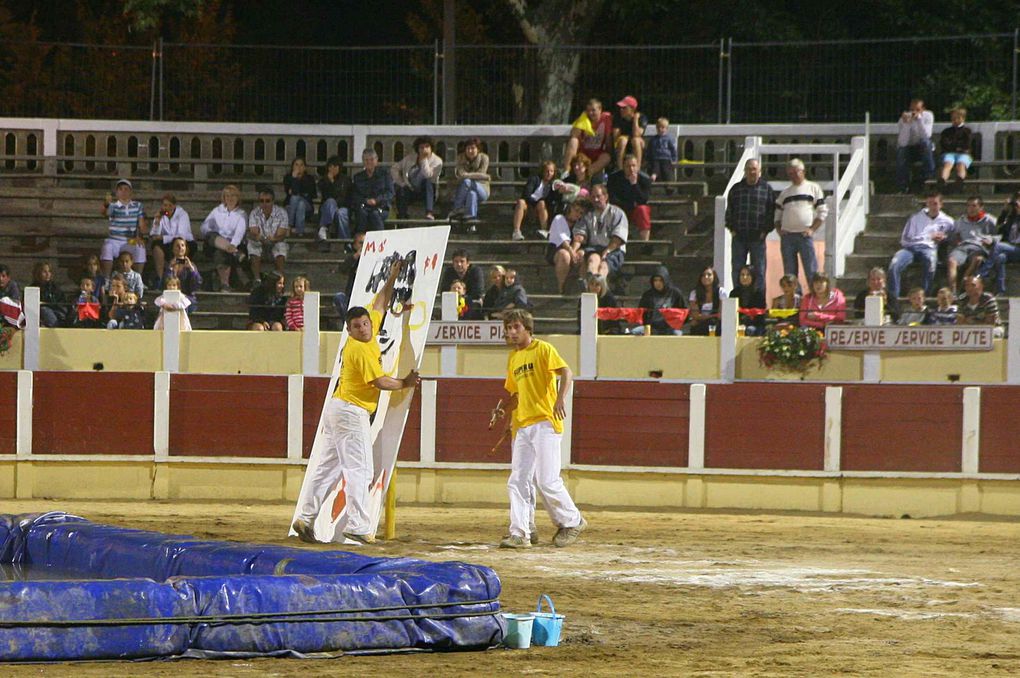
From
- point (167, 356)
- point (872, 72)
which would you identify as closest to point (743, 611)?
point (167, 356)

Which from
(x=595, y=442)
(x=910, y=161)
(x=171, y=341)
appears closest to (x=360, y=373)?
(x=595, y=442)

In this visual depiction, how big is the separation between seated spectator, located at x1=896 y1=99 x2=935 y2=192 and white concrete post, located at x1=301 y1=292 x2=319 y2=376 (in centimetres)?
800

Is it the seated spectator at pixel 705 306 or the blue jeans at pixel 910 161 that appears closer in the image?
the seated spectator at pixel 705 306

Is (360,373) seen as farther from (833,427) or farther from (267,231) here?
(267,231)

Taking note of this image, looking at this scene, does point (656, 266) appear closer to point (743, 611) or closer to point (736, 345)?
point (736, 345)

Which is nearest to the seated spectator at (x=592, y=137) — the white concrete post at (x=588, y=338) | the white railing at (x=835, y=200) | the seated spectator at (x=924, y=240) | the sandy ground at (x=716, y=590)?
the white railing at (x=835, y=200)

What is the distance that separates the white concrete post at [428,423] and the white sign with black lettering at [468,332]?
1.69 ft

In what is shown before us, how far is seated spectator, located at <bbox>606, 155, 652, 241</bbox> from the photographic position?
1967 centimetres

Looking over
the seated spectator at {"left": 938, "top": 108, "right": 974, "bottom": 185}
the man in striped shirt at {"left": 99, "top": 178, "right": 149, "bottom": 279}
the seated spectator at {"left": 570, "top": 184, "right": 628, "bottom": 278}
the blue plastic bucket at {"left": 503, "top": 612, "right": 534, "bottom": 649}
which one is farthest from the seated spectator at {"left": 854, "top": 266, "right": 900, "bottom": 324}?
the blue plastic bucket at {"left": 503, "top": 612, "right": 534, "bottom": 649}

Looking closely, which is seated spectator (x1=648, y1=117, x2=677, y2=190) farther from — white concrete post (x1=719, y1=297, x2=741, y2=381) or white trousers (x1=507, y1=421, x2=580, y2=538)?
white trousers (x1=507, y1=421, x2=580, y2=538)

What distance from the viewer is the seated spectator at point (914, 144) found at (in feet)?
66.3

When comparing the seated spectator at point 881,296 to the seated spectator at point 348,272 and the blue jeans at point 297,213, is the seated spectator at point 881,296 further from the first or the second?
the blue jeans at point 297,213

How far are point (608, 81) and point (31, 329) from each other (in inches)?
474

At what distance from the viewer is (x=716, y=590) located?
408 inches
